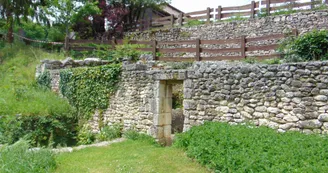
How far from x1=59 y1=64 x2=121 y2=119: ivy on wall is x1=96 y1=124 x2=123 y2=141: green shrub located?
2.82 ft

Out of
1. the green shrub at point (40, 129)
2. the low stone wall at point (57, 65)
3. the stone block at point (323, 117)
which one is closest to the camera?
the stone block at point (323, 117)

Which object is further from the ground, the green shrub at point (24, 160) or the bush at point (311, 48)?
the bush at point (311, 48)

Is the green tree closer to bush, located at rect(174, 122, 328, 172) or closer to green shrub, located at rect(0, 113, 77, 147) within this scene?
green shrub, located at rect(0, 113, 77, 147)

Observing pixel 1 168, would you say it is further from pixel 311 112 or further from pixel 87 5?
pixel 87 5

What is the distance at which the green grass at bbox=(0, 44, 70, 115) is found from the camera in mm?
9844

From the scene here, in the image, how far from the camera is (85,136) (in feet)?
33.1

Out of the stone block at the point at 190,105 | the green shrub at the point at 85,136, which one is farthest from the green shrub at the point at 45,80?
the stone block at the point at 190,105

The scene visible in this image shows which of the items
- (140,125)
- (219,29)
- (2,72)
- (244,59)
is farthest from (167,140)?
(2,72)

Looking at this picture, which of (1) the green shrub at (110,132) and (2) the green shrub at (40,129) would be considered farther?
(1) the green shrub at (110,132)

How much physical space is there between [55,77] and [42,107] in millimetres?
2818

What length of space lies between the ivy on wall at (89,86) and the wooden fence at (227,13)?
9.44 m

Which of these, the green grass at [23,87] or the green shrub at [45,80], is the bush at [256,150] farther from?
the green shrub at [45,80]

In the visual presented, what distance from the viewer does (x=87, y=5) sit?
17562mm

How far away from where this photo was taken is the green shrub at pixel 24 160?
4766mm
